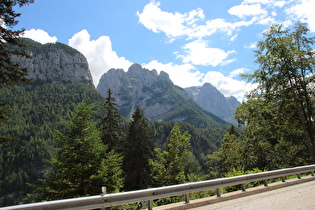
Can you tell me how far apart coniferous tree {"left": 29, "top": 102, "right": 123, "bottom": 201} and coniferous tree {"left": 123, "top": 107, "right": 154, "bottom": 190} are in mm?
13233

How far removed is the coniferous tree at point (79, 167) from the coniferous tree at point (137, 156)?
13.2 meters

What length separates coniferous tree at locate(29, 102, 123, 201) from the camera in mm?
9305

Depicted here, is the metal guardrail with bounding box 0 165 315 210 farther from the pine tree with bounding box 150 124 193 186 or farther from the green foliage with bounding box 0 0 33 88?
the pine tree with bounding box 150 124 193 186

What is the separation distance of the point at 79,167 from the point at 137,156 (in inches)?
616

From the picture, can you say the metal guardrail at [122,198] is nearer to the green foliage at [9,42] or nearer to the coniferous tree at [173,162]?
the green foliage at [9,42]

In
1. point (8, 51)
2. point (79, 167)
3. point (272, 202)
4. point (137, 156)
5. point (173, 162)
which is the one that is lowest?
point (173, 162)

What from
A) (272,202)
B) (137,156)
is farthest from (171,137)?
(272,202)

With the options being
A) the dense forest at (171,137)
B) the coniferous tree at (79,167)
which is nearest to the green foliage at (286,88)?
the dense forest at (171,137)

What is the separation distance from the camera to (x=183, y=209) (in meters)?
5.55

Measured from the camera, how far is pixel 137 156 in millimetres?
24641

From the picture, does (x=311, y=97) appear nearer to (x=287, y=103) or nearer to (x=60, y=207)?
(x=287, y=103)

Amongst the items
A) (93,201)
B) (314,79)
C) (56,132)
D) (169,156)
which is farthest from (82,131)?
(314,79)

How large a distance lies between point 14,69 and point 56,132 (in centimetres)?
354

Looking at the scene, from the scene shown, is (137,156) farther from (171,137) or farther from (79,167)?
(79,167)
